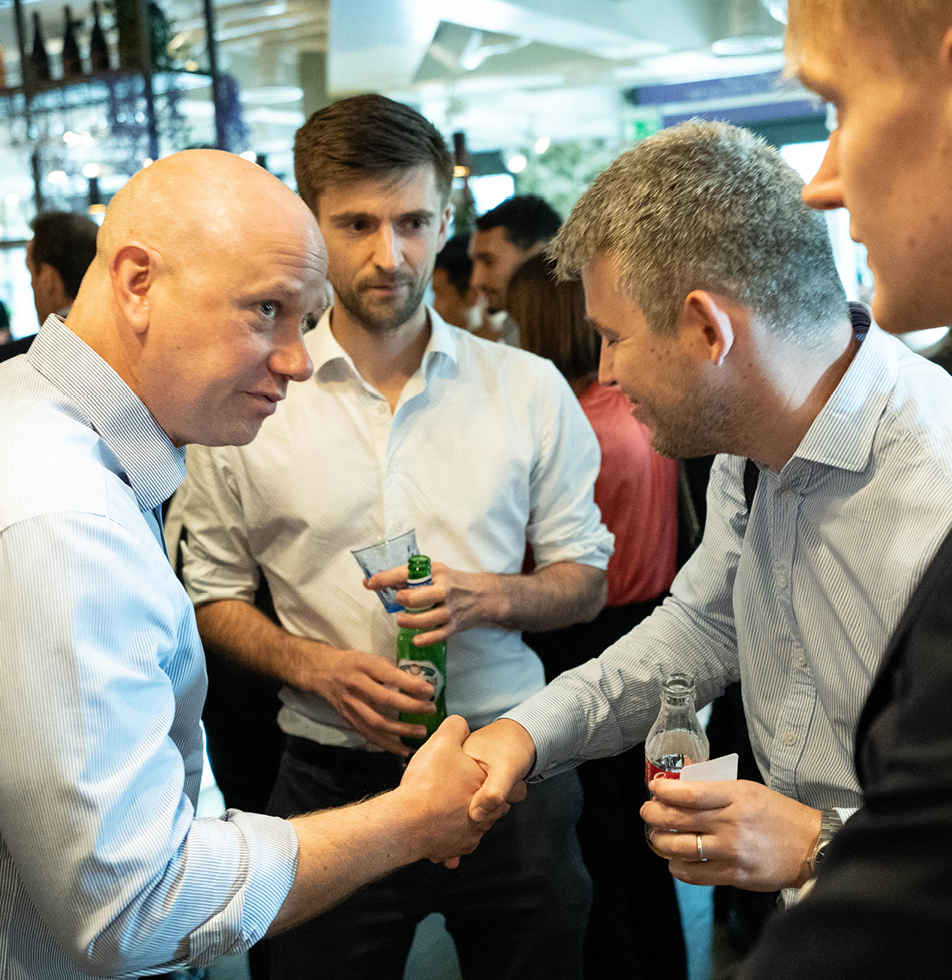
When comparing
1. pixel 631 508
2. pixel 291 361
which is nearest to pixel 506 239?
pixel 631 508

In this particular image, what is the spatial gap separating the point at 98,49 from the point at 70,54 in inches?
14.2

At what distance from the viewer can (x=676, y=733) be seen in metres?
1.50

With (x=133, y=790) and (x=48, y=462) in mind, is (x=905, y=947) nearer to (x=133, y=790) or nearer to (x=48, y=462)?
(x=133, y=790)

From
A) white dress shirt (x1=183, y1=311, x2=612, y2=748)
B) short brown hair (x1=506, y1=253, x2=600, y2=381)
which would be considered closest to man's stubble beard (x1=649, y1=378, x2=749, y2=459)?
white dress shirt (x1=183, y1=311, x2=612, y2=748)

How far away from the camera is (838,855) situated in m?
0.71

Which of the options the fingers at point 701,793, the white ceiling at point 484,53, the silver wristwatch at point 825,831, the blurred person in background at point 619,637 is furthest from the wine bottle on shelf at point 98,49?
the silver wristwatch at point 825,831

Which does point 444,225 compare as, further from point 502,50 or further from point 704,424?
point 502,50

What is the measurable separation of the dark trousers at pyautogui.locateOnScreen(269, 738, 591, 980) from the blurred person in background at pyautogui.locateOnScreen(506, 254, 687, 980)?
604 millimetres

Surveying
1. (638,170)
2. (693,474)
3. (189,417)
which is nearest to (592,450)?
(693,474)

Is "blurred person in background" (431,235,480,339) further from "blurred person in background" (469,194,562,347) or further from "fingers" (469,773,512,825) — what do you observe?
"fingers" (469,773,512,825)

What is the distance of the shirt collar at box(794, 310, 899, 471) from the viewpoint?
1.34 metres

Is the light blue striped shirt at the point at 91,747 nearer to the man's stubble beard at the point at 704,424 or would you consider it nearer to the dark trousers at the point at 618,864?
the man's stubble beard at the point at 704,424

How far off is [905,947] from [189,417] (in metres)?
1.10

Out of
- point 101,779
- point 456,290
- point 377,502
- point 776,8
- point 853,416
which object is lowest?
point 456,290
